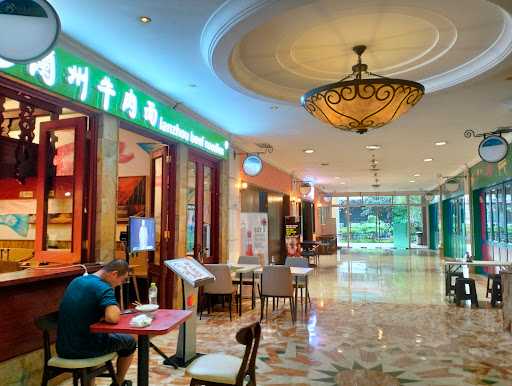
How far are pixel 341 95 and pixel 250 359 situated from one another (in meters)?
2.29

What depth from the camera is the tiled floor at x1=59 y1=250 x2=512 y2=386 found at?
12.3ft

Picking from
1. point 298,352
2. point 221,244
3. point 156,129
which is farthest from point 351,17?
point 221,244

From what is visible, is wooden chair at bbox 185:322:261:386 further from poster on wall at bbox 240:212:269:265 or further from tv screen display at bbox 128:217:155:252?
poster on wall at bbox 240:212:269:265

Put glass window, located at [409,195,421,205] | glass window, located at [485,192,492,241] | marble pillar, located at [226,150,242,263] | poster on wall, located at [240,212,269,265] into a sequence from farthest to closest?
glass window, located at [409,195,421,205] < glass window, located at [485,192,492,241] < poster on wall, located at [240,212,269,265] < marble pillar, located at [226,150,242,263]

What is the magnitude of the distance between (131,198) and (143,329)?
195 inches

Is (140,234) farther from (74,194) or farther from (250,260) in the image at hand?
(250,260)

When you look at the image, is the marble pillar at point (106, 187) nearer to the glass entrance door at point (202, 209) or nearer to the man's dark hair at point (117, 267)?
the man's dark hair at point (117, 267)

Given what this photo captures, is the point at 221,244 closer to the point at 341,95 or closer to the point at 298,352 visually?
the point at 298,352

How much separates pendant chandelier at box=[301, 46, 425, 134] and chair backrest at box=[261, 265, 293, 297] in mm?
2704

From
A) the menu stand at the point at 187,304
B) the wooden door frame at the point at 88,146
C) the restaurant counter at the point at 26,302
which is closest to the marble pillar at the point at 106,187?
the wooden door frame at the point at 88,146

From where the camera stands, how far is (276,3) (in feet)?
9.96

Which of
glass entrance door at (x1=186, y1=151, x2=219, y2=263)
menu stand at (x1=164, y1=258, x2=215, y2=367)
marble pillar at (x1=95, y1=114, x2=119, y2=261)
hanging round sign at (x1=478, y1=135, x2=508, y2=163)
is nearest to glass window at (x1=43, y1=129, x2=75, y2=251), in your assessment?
marble pillar at (x1=95, y1=114, x2=119, y2=261)

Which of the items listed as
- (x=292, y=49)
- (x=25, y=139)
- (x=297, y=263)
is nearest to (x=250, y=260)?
(x=297, y=263)

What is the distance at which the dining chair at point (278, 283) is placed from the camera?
5.75m
